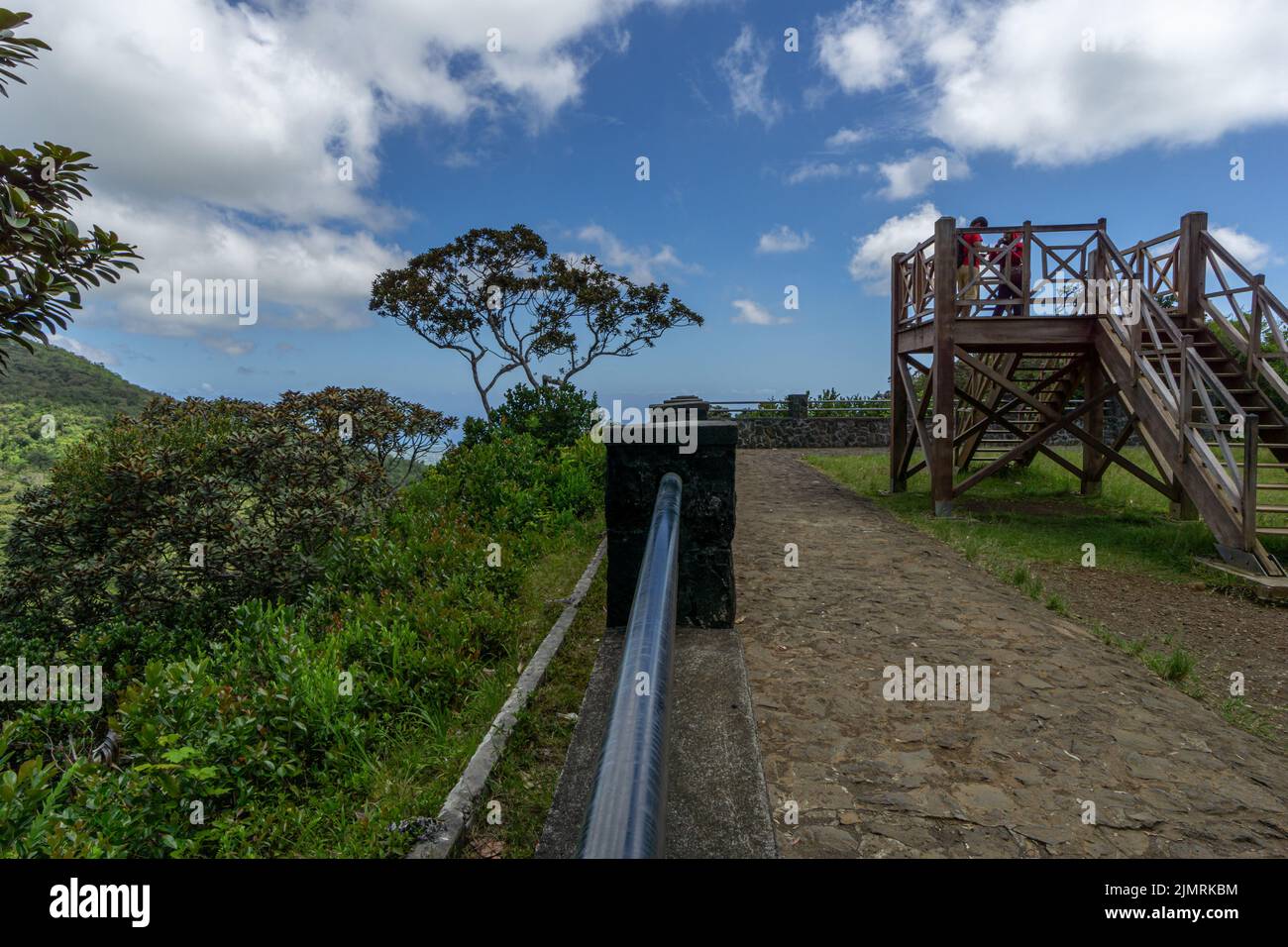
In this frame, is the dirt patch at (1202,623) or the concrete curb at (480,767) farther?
the dirt patch at (1202,623)

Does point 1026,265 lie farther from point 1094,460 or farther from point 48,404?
point 48,404

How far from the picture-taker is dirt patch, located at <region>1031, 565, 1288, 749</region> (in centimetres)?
434

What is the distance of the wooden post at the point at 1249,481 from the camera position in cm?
646

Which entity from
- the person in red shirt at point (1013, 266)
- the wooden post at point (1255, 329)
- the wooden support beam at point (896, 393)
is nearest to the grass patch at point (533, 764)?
the person in red shirt at point (1013, 266)

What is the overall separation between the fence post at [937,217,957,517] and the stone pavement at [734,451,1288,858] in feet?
13.6

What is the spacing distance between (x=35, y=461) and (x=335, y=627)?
14.7 metres

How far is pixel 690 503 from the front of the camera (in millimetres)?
3135

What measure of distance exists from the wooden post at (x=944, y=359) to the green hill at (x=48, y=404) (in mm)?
10550

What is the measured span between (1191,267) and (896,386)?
4175mm

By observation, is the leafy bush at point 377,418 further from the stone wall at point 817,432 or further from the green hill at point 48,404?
the stone wall at point 817,432

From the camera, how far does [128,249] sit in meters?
4.34

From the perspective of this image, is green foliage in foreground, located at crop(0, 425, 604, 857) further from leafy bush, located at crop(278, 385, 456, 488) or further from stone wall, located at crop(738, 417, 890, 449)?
stone wall, located at crop(738, 417, 890, 449)

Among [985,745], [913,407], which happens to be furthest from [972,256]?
[985,745]
